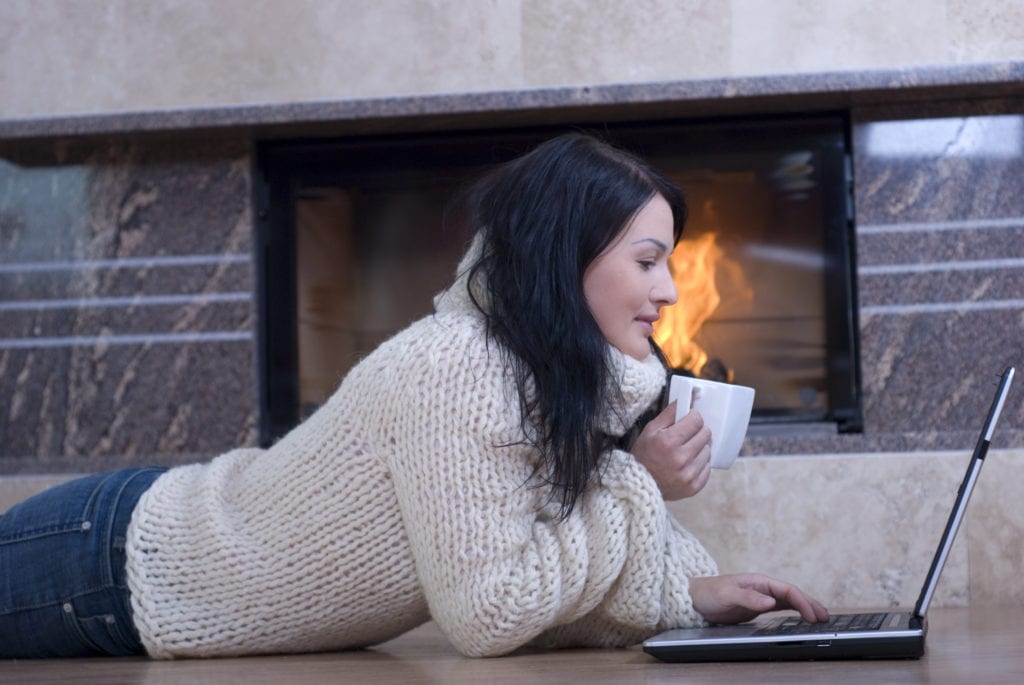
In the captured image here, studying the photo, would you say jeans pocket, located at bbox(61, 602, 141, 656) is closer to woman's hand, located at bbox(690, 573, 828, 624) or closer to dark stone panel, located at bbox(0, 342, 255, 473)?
woman's hand, located at bbox(690, 573, 828, 624)

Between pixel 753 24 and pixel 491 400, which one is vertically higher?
pixel 753 24

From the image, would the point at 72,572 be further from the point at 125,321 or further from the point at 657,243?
the point at 125,321

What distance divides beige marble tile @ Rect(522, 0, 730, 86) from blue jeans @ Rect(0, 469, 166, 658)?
1.00 metres

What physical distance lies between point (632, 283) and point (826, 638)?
0.39m

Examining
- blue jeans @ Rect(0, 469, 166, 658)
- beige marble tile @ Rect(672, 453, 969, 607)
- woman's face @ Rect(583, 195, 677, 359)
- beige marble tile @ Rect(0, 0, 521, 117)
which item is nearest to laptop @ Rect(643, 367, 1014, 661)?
woman's face @ Rect(583, 195, 677, 359)

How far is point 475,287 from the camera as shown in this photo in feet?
4.24

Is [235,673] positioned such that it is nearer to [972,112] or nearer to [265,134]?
[265,134]

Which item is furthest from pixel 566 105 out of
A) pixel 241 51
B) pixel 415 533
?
pixel 415 533

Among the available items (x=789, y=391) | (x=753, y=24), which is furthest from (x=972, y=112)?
(x=789, y=391)

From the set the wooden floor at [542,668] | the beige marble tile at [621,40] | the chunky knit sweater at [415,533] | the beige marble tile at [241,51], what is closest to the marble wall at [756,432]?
the beige marble tile at [241,51]

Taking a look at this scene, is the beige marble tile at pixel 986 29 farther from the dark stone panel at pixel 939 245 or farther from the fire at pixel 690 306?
the fire at pixel 690 306

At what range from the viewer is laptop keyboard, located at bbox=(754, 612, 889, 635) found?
3.75ft

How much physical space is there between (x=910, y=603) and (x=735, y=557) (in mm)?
272

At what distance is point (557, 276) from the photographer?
126 cm
